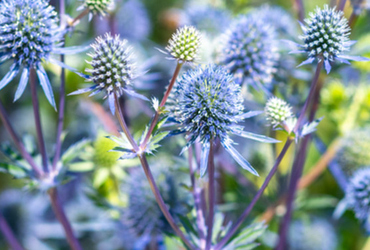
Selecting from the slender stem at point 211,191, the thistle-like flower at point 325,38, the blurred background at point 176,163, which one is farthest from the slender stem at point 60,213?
the thistle-like flower at point 325,38

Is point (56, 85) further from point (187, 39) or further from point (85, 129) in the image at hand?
point (187, 39)

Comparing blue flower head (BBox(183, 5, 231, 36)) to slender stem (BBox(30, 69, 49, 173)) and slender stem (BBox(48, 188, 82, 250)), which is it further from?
slender stem (BBox(48, 188, 82, 250))

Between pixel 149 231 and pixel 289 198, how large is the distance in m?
0.53

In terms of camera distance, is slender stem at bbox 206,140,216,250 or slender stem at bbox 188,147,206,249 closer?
slender stem at bbox 206,140,216,250

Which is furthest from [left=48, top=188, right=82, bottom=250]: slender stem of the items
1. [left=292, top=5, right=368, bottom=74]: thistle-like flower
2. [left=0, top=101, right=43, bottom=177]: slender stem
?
[left=292, top=5, right=368, bottom=74]: thistle-like flower

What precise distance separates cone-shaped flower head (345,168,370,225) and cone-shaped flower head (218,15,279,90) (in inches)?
18.5

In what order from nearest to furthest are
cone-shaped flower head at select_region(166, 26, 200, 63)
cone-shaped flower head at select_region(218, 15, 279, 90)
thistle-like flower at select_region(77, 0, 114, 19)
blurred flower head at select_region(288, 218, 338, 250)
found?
cone-shaped flower head at select_region(166, 26, 200, 63) < thistle-like flower at select_region(77, 0, 114, 19) < cone-shaped flower head at select_region(218, 15, 279, 90) < blurred flower head at select_region(288, 218, 338, 250)

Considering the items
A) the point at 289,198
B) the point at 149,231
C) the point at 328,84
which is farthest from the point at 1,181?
the point at 328,84

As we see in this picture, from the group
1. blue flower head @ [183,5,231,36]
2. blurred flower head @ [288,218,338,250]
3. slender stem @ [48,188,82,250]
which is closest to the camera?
slender stem @ [48,188,82,250]

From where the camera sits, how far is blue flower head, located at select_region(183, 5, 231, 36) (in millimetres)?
1926

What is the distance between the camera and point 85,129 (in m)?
2.08

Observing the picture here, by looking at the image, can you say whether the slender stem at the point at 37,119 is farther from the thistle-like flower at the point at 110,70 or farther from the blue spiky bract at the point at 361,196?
the blue spiky bract at the point at 361,196

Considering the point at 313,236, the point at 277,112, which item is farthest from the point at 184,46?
the point at 313,236

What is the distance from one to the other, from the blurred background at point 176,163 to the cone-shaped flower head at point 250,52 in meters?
0.08
